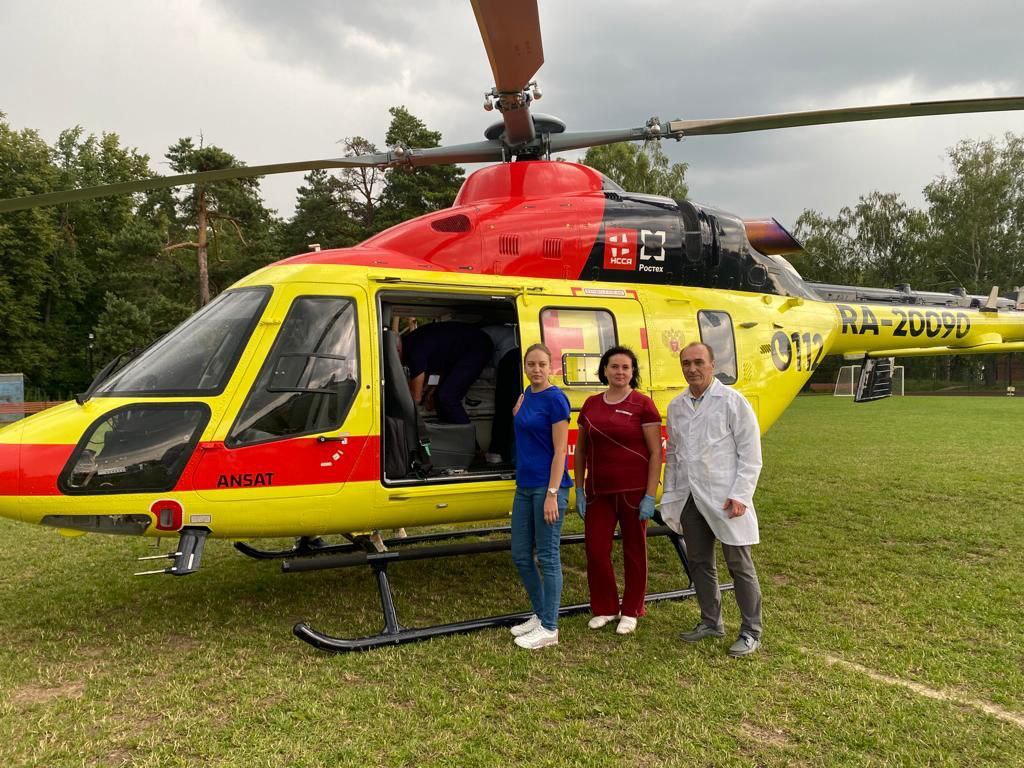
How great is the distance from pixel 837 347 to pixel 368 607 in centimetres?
537

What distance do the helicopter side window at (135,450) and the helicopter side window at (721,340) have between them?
12.3 feet

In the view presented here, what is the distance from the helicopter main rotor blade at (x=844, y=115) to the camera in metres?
4.40

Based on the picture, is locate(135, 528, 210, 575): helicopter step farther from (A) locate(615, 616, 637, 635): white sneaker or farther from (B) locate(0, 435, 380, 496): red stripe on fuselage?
(A) locate(615, 616, 637, 635): white sneaker

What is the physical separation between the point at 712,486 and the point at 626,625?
1.03 metres

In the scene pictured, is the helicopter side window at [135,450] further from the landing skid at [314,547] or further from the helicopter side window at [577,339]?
the helicopter side window at [577,339]

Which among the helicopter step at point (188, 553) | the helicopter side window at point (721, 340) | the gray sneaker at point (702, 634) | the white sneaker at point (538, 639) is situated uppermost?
the helicopter side window at point (721, 340)

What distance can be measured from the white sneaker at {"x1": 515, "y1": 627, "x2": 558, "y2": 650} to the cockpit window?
7.35 ft

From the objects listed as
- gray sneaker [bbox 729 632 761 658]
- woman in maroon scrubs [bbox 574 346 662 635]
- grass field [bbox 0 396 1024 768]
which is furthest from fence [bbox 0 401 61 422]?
gray sneaker [bbox 729 632 761 658]

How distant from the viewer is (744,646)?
12.2 feet

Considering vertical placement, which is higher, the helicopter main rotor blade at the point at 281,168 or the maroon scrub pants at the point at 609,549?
the helicopter main rotor blade at the point at 281,168

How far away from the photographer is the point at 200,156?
27188 millimetres

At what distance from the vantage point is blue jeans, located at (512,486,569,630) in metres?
3.77

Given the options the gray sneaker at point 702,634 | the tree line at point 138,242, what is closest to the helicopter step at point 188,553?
the gray sneaker at point 702,634

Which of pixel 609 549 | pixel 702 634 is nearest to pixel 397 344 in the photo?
pixel 609 549
